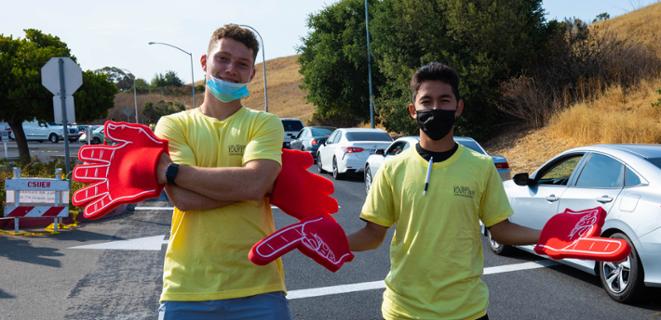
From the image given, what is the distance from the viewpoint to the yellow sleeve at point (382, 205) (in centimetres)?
264

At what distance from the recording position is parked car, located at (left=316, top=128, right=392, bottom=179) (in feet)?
51.4

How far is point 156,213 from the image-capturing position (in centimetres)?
1137

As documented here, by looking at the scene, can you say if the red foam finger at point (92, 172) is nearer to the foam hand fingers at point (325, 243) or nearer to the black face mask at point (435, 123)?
the foam hand fingers at point (325, 243)

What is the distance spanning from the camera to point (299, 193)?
272 cm

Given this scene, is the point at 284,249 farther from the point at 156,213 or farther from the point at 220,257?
the point at 156,213

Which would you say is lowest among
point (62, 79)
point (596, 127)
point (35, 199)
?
point (35, 199)

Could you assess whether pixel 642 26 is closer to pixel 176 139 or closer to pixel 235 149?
pixel 235 149

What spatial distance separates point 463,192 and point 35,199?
8499 millimetres

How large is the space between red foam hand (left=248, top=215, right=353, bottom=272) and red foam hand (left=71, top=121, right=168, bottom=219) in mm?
574

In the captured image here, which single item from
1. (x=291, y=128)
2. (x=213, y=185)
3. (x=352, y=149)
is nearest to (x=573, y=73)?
(x=352, y=149)

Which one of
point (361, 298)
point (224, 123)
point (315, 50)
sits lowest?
point (361, 298)

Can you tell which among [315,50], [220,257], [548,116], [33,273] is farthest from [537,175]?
[315,50]

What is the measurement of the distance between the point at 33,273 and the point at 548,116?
1848 centimetres

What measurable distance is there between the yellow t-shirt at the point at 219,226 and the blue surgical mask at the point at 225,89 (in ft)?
0.29
